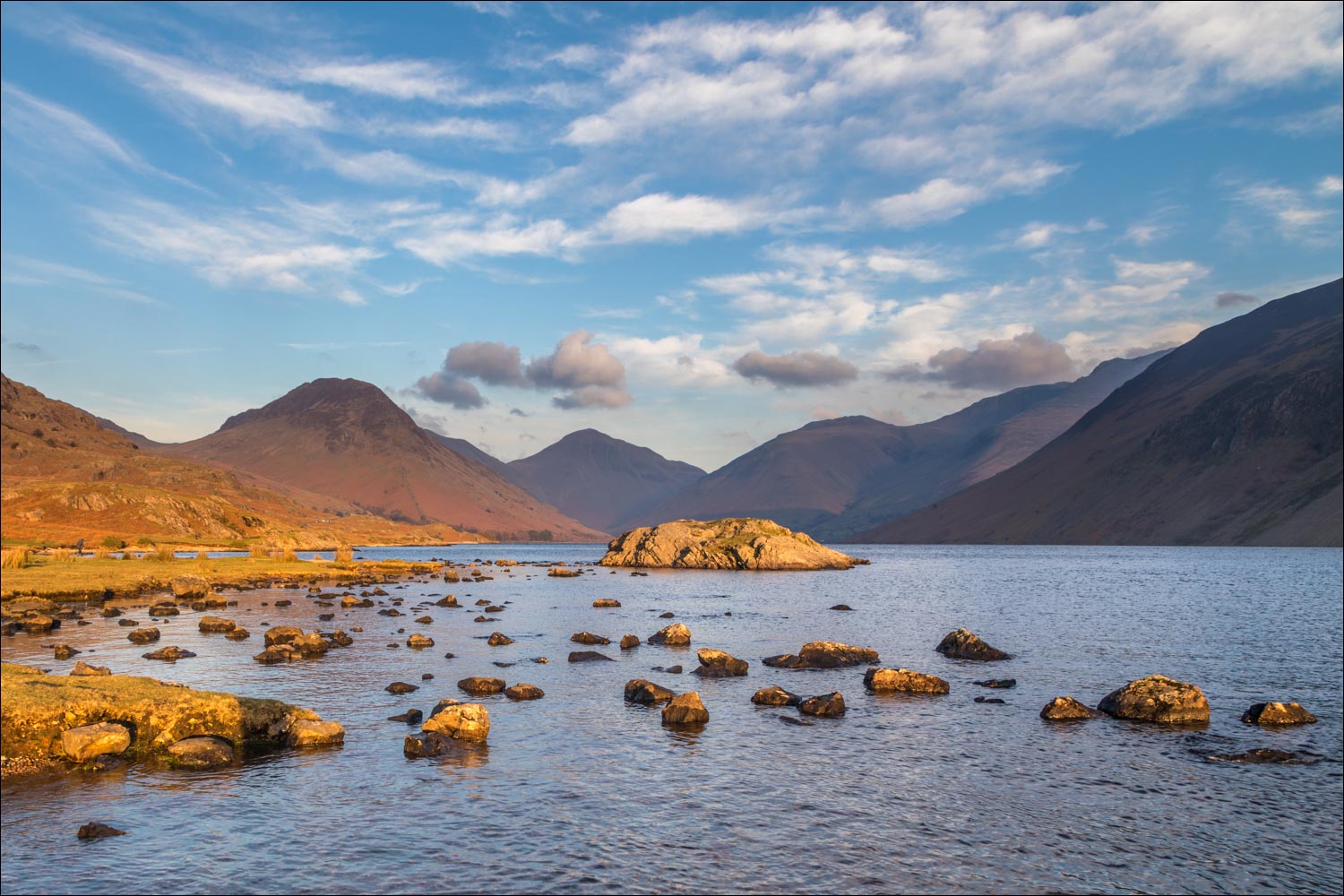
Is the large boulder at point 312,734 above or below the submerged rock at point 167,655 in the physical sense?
above

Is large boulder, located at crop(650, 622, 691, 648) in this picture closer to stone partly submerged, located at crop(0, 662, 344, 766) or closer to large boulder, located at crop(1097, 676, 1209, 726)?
large boulder, located at crop(1097, 676, 1209, 726)

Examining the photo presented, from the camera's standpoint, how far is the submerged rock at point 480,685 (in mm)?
34281

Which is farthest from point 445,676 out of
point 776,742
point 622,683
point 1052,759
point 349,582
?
point 349,582

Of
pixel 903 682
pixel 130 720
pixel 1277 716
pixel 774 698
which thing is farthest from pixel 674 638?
pixel 130 720

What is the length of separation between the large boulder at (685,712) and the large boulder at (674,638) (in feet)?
73.2

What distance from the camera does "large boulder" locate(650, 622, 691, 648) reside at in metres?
53.0

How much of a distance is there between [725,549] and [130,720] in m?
154

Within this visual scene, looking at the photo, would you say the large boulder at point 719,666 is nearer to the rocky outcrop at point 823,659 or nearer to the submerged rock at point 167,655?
the rocky outcrop at point 823,659

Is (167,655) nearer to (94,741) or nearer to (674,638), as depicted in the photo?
(94,741)

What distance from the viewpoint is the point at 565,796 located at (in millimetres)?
20969

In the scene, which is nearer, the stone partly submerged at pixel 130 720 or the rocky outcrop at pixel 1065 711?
the stone partly submerged at pixel 130 720

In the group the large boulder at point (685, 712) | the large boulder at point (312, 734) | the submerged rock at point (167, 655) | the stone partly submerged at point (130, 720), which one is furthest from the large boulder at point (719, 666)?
the submerged rock at point (167, 655)

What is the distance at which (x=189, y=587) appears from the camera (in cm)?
7319

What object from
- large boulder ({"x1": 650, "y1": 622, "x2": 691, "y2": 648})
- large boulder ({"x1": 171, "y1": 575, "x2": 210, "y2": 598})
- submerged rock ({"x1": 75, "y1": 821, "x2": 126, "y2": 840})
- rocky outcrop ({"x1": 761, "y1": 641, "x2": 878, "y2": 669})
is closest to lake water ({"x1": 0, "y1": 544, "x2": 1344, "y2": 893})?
submerged rock ({"x1": 75, "y1": 821, "x2": 126, "y2": 840})
